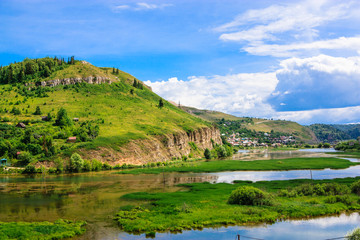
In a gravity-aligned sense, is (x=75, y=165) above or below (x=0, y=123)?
below

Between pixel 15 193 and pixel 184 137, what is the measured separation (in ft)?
353

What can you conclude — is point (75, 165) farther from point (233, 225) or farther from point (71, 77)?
point (71, 77)

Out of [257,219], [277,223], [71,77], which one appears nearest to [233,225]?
[257,219]

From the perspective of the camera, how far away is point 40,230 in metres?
33.7

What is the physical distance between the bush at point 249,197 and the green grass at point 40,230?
22.9 m

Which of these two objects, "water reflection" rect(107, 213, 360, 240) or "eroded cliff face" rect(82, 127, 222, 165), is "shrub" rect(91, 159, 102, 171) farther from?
"water reflection" rect(107, 213, 360, 240)

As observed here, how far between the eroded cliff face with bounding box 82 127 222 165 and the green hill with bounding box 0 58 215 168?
1.47 feet

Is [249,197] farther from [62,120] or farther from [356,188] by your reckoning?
[62,120]

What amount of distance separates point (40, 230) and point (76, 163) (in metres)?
66.7

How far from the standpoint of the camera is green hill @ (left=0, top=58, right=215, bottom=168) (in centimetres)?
10575

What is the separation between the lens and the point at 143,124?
147 metres

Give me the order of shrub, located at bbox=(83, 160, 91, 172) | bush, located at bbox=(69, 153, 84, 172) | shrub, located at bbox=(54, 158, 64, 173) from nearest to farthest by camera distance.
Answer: shrub, located at bbox=(54, 158, 64, 173), bush, located at bbox=(69, 153, 84, 172), shrub, located at bbox=(83, 160, 91, 172)

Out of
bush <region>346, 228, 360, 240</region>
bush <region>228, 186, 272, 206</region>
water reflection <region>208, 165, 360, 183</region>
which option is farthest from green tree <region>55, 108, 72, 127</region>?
bush <region>346, 228, 360, 240</region>

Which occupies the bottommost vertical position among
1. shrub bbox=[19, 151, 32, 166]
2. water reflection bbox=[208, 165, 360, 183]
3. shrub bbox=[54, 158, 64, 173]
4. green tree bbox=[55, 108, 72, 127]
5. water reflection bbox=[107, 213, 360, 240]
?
water reflection bbox=[107, 213, 360, 240]
